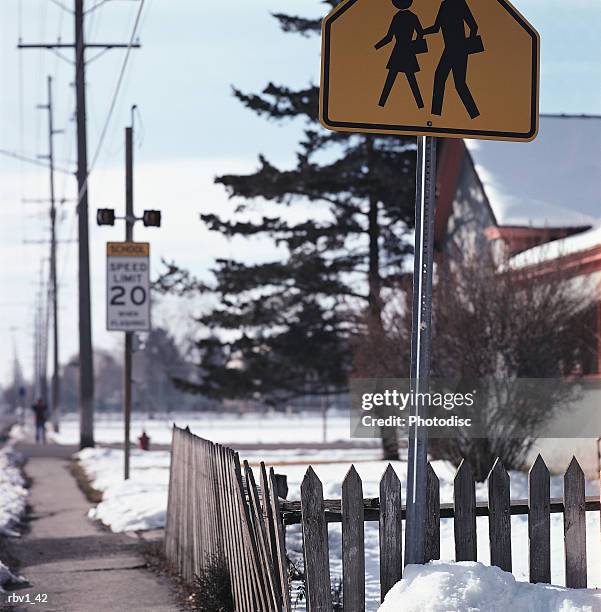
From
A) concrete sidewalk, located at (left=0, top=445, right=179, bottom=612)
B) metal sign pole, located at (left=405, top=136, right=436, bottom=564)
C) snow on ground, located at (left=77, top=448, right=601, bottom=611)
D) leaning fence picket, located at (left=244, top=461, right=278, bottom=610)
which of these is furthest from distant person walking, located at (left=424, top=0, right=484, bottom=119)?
concrete sidewalk, located at (left=0, top=445, right=179, bottom=612)

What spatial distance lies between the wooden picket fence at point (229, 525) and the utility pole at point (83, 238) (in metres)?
18.4

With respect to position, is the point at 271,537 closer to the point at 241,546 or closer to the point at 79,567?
the point at 241,546

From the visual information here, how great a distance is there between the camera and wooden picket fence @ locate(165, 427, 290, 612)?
6.58 meters

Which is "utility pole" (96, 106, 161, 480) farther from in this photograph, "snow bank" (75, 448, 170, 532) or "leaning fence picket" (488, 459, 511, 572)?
"leaning fence picket" (488, 459, 511, 572)

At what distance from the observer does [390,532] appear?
19.9 ft

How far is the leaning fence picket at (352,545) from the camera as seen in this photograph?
20.0 ft

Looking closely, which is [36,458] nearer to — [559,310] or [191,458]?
[559,310]

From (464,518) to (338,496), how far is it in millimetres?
7578

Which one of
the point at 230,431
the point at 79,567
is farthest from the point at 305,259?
the point at 230,431

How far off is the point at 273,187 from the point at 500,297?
11.2m

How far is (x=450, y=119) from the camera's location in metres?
5.70

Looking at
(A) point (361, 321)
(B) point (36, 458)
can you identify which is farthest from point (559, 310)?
(B) point (36, 458)

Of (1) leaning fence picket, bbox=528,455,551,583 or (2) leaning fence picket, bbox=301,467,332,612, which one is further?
A: (1) leaning fence picket, bbox=528,455,551,583

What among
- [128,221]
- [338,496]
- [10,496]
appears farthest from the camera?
[128,221]
